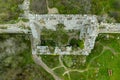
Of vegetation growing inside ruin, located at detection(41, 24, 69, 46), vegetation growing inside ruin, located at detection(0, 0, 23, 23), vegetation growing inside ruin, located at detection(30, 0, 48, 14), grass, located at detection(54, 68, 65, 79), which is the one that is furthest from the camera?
vegetation growing inside ruin, located at detection(30, 0, 48, 14)

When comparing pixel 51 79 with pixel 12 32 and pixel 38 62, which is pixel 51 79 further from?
pixel 12 32

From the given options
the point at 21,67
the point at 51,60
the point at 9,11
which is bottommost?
the point at 21,67

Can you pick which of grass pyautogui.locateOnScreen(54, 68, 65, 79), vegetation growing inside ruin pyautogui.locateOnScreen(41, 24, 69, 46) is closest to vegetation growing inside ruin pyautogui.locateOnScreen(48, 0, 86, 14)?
vegetation growing inside ruin pyautogui.locateOnScreen(41, 24, 69, 46)

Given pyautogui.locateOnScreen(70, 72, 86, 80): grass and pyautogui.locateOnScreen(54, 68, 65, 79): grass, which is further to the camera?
pyautogui.locateOnScreen(54, 68, 65, 79): grass

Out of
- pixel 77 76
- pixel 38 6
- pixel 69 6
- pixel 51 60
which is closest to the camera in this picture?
pixel 77 76

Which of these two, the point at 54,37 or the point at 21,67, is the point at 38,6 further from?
the point at 21,67

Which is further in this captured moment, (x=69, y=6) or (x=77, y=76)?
(x=69, y=6)

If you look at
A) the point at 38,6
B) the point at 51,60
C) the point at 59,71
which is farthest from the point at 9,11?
the point at 59,71

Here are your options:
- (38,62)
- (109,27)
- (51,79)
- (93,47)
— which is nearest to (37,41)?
(38,62)

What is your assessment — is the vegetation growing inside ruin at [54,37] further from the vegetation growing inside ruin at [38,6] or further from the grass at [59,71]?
the vegetation growing inside ruin at [38,6]

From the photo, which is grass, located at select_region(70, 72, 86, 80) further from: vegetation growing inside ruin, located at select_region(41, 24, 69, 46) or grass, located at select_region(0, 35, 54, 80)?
vegetation growing inside ruin, located at select_region(41, 24, 69, 46)
